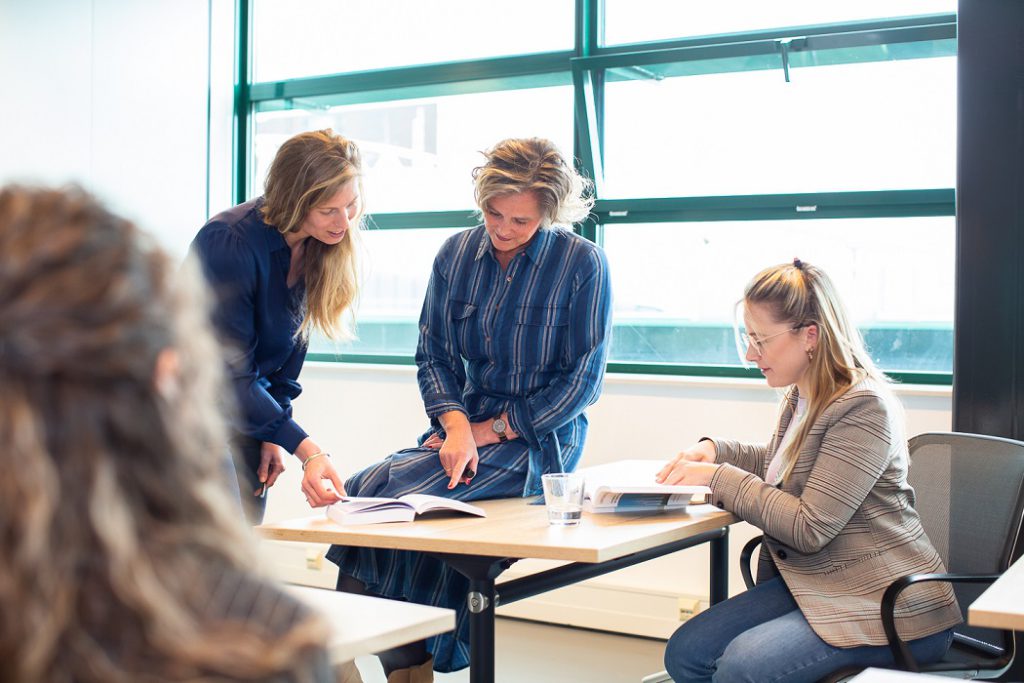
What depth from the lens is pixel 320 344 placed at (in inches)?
198

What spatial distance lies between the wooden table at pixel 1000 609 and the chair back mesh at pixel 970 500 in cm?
76

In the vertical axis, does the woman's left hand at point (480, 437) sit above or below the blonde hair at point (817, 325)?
below

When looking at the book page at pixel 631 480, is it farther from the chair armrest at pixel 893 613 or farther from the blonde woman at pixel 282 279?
the blonde woman at pixel 282 279

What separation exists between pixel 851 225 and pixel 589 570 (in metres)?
1.98

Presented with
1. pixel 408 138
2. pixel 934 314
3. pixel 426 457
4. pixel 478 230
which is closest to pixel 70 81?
pixel 408 138

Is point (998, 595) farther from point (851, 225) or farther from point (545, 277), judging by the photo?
point (851, 225)

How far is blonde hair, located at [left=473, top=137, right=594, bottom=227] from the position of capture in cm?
280

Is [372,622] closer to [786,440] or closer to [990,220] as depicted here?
[786,440]

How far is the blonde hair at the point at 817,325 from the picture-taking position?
95.0 inches

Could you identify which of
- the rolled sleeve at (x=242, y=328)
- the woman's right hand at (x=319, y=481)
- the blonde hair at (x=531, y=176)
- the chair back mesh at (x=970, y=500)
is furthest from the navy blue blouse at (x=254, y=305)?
the chair back mesh at (x=970, y=500)

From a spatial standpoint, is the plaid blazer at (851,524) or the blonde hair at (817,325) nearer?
the plaid blazer at (851,524)

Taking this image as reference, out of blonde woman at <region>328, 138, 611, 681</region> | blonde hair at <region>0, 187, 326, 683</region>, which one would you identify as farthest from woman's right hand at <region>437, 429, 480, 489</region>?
blonde hair at <region>0, 187, 326, 683</region>

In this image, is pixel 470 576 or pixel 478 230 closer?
pixel 470 576

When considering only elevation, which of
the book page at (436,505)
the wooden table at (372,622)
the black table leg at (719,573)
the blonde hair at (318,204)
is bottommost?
the black table leg at (719,573)
